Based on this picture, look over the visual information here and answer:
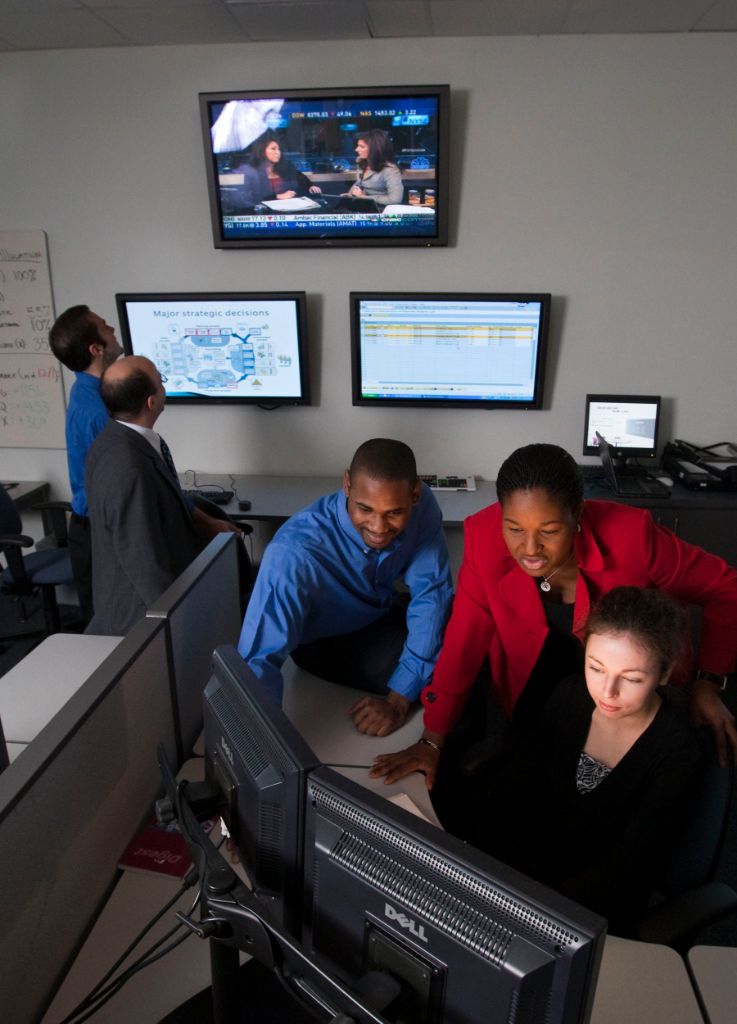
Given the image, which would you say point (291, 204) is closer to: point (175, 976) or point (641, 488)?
point (641, 488)

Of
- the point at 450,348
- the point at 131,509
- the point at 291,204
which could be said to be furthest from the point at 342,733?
the point at 291,204

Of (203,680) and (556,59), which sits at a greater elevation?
(556,59)

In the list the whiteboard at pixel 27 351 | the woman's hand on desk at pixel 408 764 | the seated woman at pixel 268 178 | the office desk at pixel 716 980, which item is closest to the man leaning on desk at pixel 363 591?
the woman's hand on desk at pixel 408 764

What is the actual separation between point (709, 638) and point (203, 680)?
1.23 m

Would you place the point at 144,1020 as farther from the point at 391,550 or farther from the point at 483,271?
the point at 483,271

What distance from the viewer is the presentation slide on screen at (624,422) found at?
327 cm

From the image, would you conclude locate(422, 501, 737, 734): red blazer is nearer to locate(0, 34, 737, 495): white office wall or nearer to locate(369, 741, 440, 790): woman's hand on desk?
locate(369, 741, 440, 790): woman's hand on desk

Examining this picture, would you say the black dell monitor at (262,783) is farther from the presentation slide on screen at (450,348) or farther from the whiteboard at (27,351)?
the whiteboard at (27,351)

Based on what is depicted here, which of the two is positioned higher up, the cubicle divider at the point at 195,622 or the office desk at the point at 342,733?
the cubicle divider at the point at 195,622

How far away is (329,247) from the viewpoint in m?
3.23

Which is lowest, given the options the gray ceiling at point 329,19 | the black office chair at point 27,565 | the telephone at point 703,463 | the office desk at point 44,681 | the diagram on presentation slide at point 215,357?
the black office chair at point 27,565

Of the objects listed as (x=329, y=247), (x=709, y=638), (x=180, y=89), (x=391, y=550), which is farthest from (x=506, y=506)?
(x=180, y=89)

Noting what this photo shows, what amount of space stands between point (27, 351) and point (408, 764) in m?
3.02

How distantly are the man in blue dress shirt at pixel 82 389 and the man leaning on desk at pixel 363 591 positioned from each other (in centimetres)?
122
